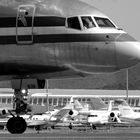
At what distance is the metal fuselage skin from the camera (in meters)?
29.8

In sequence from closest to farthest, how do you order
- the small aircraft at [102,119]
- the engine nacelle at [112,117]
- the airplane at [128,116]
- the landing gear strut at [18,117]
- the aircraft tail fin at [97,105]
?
1. the landing gear strut at [18,117]
2. the small aircraft at [102,119]
3. the airplane at [128,116]
4. the engine nacelle at [112,117]
5. the aircraft tail fin at [97,105]

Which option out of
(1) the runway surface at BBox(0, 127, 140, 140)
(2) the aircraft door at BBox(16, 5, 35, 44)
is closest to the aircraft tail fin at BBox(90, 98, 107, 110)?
(1) the runway surface at BBox(0, 127, 140, 140)

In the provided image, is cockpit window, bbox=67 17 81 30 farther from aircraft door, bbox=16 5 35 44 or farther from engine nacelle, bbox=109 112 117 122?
engine nacelle, bbox=109 112 117 122

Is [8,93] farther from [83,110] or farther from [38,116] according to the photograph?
[38,116]

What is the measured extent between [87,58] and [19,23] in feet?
10.4

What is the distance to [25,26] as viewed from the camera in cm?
3031

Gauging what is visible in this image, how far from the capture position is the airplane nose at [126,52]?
29.6m

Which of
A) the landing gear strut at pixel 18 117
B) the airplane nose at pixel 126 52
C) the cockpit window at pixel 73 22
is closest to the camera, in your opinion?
the airplane nose at pixel 126 52

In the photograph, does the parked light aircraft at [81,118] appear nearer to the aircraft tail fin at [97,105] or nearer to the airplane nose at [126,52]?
the aircraft tail fin at [97,105]

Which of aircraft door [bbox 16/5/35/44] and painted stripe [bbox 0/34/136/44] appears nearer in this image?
painted stripe [bbox 0/34/136/44]

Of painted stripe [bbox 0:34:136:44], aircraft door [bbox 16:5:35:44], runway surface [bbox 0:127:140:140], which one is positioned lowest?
runway surface [bbox 0:127:140:140]

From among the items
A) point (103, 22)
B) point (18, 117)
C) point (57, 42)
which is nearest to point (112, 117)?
point (18, 117)

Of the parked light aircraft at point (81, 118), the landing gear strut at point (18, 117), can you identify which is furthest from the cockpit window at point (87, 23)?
the parked light aircraft at point (81, 118)

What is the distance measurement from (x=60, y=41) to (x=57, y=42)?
5.1 inches
